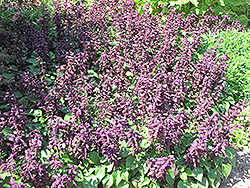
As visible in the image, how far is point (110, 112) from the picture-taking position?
121 inches

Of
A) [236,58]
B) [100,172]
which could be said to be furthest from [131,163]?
[236,58]

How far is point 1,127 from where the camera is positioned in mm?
2641

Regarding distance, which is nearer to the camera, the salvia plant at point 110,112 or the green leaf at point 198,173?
the salvia plant at point 110,112

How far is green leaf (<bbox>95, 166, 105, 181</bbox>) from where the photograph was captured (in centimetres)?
288

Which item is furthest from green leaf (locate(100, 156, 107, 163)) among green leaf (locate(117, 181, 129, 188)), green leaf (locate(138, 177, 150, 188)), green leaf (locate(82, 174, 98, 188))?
green leaf (locate(138, 177, 150, 188))

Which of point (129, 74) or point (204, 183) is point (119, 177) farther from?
point (129, 74)

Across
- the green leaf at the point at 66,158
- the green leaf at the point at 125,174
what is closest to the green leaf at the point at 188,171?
the green leaf at the point at 125,174

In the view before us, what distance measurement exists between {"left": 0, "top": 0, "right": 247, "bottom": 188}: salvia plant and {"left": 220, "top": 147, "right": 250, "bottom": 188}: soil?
0.95ft

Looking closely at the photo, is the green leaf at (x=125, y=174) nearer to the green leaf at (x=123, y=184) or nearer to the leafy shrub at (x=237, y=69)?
the green leaf at (x=123, y=184)

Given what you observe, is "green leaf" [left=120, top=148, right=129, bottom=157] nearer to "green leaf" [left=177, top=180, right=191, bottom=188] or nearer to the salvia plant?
the salvia plant

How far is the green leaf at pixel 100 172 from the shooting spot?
2881mm

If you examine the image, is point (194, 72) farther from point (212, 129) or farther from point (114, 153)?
point (114, 153)

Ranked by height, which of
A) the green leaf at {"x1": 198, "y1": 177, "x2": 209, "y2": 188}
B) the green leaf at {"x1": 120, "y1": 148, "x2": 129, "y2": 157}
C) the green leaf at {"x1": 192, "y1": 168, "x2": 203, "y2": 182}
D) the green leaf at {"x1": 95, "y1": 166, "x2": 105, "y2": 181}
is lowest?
the green leaf at {"x1": 198, "y1": 177, "x2": 209, "y2": 188}

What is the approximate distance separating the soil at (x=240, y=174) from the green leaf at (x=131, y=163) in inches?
64.5
